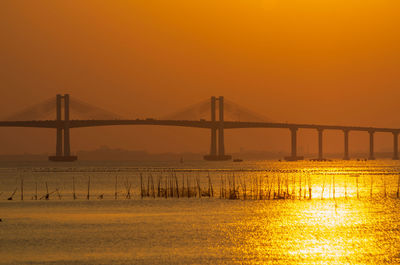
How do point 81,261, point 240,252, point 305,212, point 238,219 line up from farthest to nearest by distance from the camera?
point 305,212 → point 238,219 → point 240,252 → point 81,261

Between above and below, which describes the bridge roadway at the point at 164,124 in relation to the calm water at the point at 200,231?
above

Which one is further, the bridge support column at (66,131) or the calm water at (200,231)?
the bridge support column at (66,131)

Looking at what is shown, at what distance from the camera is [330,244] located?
985 inches

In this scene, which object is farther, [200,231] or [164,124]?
[164,124]

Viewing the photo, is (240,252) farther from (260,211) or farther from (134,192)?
(134,192)

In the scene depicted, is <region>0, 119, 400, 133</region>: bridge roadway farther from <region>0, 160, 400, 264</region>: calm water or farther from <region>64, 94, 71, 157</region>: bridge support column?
<region>0, 160, 400, 264</region>: calm water

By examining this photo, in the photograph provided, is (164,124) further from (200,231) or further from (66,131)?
(200,231)

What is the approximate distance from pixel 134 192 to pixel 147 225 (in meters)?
20.1

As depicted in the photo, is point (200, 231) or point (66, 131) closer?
point (200, 231)

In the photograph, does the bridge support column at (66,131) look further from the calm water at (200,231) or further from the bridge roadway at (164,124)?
the calm water at (200,231)

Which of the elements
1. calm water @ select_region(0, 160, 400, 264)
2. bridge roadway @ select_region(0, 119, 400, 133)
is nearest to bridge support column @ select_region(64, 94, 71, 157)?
bridge roadway @ select_region(0, 119, 400, 133)

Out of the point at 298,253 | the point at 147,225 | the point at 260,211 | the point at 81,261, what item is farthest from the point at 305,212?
the point at 81,261

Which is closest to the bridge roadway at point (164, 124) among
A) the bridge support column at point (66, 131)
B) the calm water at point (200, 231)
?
the bridge support column at point (66, 131)

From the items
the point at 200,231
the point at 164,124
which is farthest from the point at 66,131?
the point at 200,231
